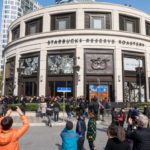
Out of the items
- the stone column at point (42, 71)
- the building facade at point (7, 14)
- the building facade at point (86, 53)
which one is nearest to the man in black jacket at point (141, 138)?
the building facade at point (86, 53)

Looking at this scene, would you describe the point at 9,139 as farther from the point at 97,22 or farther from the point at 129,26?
the point at 129,26

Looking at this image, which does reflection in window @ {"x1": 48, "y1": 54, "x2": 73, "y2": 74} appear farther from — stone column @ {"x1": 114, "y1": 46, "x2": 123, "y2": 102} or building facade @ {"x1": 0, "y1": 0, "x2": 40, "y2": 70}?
building facade @ {"x1": 0, "y1": 0, "x2": 40, "y2": 70}

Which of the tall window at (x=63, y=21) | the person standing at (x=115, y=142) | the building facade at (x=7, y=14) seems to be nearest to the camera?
the person standing at (x=115, y=142)

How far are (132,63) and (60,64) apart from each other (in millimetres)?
10592

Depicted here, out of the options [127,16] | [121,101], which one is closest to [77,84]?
[121,101]

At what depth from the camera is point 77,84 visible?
102 feet

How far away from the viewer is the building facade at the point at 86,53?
31938 millimetres

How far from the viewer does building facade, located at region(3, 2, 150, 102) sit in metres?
31.9

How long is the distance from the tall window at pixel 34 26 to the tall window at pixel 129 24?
1230cm

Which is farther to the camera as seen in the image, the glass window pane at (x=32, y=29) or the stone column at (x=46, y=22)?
the glass window pane at (x=32, y=29)

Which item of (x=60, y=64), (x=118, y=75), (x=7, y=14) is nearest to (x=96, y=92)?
(x=118, y=75)

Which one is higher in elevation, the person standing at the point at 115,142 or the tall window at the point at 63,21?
the tall window at the point at 63,21

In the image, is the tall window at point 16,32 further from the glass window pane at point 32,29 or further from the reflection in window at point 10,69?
the reflection in window at point 10,69

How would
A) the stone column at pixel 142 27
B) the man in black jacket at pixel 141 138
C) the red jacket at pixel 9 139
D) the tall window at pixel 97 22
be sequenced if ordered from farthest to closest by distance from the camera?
the stone column at pixel 142 27, the tall window at pixel 97 22, the man in black jacket at pixel 141 138, the red jacket at pixel 9 139
